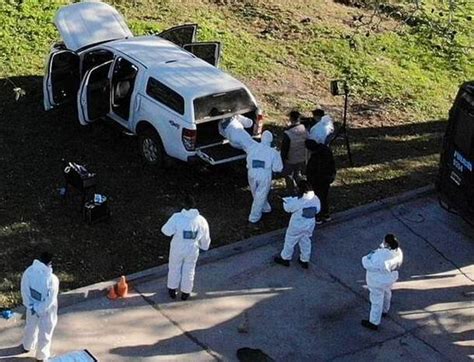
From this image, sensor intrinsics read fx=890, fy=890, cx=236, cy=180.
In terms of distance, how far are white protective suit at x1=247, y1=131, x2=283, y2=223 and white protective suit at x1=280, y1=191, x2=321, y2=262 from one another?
0.99 meters

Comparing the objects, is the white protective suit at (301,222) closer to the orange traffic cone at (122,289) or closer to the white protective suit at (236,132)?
the white protective suit at (236,132)

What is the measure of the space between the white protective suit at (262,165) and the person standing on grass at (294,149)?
1.38 ft

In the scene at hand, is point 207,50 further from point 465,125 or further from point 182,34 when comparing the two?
point 465,125

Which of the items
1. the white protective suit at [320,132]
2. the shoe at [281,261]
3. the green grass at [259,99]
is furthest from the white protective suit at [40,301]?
the white protective suit at [320,132]

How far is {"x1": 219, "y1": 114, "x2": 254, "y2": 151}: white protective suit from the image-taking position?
1259cm

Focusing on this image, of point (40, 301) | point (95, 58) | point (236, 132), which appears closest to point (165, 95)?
point (236, 132)

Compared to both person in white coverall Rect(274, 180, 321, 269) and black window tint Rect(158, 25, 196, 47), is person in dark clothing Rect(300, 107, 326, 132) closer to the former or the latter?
person in white coverall Rect(274, 180, 321, 269)

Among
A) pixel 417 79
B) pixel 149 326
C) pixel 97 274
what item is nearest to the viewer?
pixel 149 326

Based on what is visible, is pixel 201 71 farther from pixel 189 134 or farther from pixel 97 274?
pixel 97 274

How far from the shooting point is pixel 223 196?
1327 centimetres

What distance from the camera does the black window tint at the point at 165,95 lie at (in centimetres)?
1292

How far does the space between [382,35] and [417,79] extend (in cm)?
215

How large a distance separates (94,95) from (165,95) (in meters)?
1.24

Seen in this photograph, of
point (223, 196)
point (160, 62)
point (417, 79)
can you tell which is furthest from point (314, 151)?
point (417, 79)
